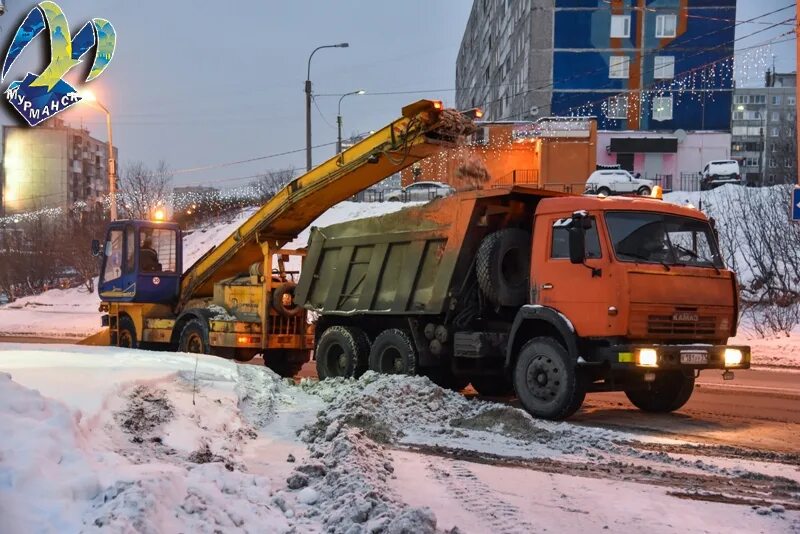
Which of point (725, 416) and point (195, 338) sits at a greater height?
point (195, 338)

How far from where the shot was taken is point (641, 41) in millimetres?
51031

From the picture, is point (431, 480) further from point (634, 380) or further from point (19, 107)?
point (19, 107)

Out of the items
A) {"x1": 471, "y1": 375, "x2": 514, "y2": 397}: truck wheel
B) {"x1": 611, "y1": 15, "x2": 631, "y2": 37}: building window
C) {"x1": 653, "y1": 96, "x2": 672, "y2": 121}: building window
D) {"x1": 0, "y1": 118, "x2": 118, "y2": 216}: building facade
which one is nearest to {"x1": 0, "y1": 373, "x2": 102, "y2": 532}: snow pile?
{"x1": 471, "y1": 375, "x2": 514, "y2": 397}: truck wheel

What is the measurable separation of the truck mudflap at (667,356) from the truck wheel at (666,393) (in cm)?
96

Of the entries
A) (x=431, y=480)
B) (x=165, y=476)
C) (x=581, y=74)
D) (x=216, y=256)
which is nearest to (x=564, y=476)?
(x=431, y=480)

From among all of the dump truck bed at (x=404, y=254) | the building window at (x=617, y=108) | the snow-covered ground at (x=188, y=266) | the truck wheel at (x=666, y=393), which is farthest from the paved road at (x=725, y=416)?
the building window at (x=617, y=108)

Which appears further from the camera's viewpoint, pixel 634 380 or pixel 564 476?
pixel 634 380

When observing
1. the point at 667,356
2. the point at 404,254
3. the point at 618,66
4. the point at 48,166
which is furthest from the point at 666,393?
the point at 48,166

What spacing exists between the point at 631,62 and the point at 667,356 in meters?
46.8

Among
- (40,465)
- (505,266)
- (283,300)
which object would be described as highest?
(505,266)

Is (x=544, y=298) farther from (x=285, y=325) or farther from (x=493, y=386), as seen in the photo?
(x=285, y=325)

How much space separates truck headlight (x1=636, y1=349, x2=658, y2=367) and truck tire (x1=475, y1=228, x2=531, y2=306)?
1.94m

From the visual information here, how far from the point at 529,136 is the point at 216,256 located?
30.8 meters

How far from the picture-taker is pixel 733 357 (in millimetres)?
8859
